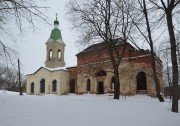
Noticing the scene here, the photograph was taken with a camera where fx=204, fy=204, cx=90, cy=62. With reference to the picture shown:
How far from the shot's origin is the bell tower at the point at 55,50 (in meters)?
43.8

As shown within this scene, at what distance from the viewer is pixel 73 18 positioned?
18.8m

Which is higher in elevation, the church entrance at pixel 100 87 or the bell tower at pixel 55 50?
the bell tower at pixel 55 50

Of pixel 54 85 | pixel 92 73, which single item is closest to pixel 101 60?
pixel 92 73

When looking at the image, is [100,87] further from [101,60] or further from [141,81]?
[141,81]

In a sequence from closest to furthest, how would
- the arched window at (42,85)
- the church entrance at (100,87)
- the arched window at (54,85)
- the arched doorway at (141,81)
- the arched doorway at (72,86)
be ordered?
the arched doorway at (141,81) → the church entrance at (100,87) → the arched window at (54,85) → the arched doorway at (72,86) → the arched window at (42,85)

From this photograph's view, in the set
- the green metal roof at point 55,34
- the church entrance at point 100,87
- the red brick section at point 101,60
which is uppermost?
the green metal roof at point 55,34

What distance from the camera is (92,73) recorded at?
30812 millimetres

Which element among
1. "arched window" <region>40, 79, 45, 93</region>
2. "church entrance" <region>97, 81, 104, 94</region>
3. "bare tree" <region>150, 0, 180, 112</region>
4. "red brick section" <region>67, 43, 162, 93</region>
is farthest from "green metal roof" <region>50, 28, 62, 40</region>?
"bare tree" <region>150, 0, 180, 112</region>

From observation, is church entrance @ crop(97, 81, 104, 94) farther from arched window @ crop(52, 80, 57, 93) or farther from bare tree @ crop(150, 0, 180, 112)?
bare tree @ crop(150, 0, 180, 112)

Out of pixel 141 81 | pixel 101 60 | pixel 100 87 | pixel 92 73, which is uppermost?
pixel 101 60

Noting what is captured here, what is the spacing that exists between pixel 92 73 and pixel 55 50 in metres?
15.9

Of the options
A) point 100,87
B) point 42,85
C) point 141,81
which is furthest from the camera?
point 42,85

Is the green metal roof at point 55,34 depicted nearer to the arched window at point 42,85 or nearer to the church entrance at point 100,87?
the arched window at point 42,85

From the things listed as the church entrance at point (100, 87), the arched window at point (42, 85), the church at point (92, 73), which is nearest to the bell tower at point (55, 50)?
the church at point (92, 73)
